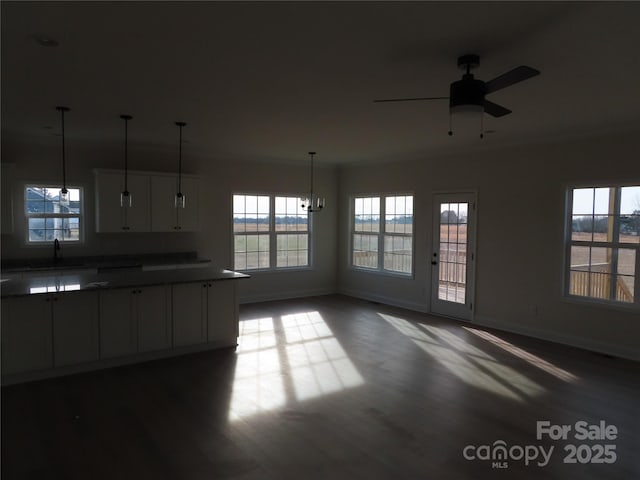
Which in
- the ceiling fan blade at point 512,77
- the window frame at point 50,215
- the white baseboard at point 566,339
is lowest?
the white baseboard at point 566,339

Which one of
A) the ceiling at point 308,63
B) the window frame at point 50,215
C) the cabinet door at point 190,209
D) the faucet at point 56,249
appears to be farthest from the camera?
the cabinet door at point 190,209

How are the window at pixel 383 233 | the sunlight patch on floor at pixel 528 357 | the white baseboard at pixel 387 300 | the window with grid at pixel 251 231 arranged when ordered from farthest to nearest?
1. the window with grid at pixel 251 231
2. the window at pixel 383 233
3. the white baseboard at pixel 387 300
4. the sunlight patch on floor at pixel 528 357

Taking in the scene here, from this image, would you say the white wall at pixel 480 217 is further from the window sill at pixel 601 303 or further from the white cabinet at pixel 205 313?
the white cabinet at pixel 205 313

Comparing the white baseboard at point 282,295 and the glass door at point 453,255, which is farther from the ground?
the glass door at point 453,255

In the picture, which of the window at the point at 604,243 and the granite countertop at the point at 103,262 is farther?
the granite countertop at the point at 103,262

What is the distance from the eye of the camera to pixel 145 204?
6.24 m

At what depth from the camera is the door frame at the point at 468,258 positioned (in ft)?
20.6

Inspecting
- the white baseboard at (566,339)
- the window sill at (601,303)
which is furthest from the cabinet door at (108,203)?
the window sill at (601,303)

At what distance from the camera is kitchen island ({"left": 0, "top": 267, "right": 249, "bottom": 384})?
3.89m

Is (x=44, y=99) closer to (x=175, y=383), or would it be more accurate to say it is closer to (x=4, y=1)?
(x=4, y=1)

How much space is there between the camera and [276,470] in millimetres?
2611

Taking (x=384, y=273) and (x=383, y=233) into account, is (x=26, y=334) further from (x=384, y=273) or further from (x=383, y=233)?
(x=383, y=233)

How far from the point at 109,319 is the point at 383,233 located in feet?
16.0

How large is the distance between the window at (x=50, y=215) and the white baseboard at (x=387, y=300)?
4.78 metres
